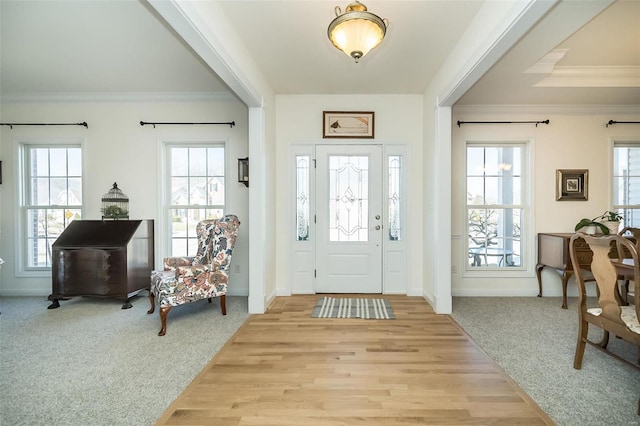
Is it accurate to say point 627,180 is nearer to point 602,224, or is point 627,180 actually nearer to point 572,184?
point 572,184

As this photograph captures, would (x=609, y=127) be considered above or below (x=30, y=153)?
above

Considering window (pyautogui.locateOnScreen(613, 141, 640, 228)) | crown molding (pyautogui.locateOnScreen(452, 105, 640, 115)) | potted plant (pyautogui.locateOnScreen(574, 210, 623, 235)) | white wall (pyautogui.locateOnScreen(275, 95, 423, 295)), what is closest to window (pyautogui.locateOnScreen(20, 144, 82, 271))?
white wall (pyautogui.locateOnScreen(275, 95, 423, 295))

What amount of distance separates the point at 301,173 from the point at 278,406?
289 cm

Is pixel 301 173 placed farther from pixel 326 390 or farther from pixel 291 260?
pixel 326 390

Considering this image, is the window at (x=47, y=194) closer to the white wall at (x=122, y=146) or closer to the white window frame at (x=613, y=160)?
the white wall at (x=122, y=146)

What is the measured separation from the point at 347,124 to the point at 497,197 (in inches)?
93.8

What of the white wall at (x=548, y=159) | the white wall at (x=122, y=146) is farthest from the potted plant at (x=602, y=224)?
the white wall at (x=122, y=146)

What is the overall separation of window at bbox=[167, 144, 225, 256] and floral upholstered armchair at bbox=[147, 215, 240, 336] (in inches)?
27.9

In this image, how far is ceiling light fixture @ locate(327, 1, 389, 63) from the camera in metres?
1.99

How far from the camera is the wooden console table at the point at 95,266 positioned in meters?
3.59

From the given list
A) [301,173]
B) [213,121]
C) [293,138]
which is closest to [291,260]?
[301,173]

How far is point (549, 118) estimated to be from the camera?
4.08 metres

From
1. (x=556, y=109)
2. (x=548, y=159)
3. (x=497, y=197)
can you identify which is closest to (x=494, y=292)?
(x=497, y=197)

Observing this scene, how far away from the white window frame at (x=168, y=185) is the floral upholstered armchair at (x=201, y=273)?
30.7 inches
